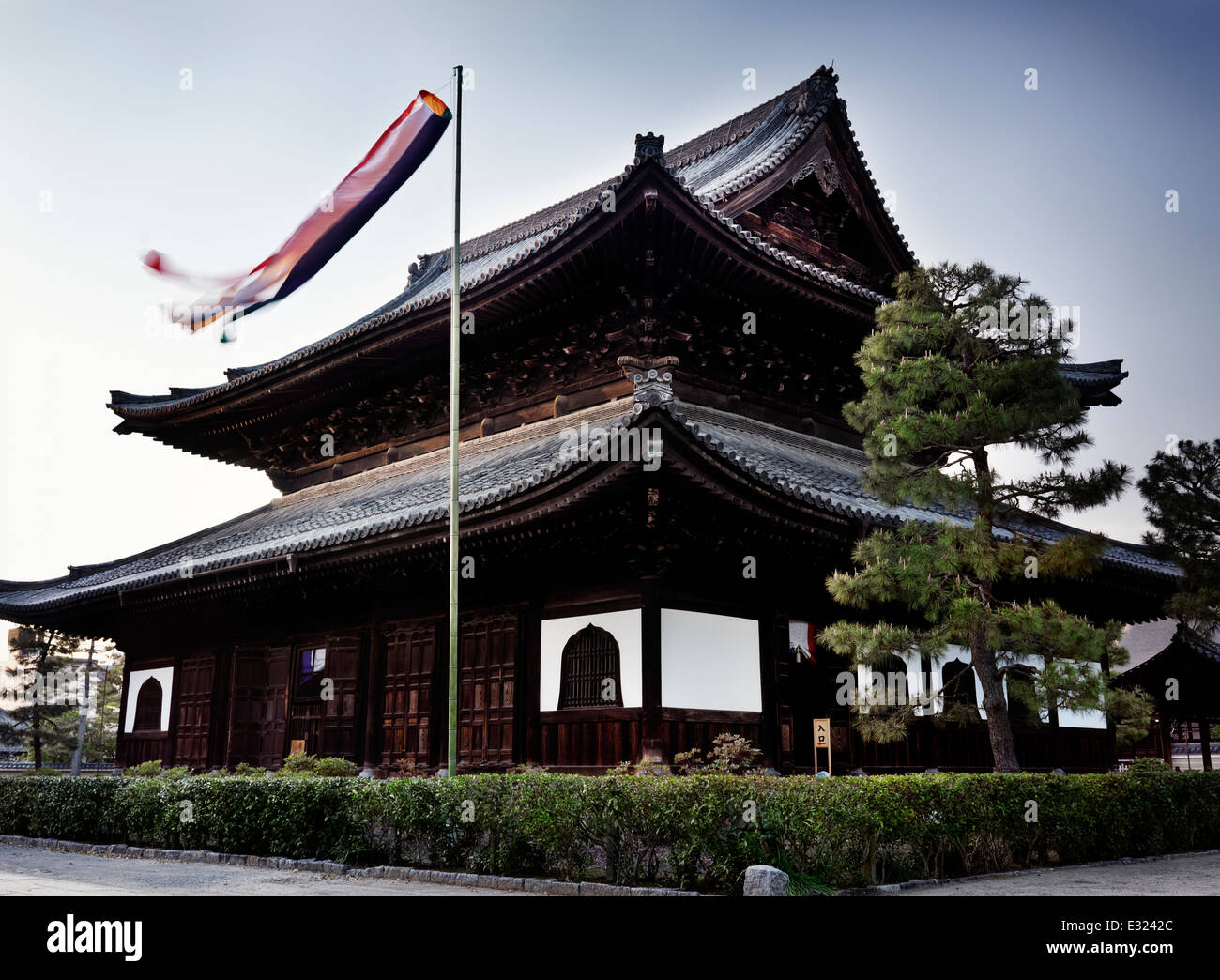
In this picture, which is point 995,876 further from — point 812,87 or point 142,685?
point 142,685

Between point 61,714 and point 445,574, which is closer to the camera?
point 445,574

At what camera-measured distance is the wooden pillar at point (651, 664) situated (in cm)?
1323

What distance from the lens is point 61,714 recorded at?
128ft

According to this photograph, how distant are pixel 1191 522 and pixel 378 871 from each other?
11.7 metres

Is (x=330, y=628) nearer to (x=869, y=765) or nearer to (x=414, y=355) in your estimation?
(x=414, y=355)

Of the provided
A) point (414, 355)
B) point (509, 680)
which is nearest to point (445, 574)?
point (509, 680)

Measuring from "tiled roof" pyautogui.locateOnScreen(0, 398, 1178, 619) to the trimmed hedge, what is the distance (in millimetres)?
3592

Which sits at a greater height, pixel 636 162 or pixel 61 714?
pixel 636 162

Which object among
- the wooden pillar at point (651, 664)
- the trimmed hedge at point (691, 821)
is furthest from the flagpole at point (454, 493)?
the wooden pillar at point (651, 664)

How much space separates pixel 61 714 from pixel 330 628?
87.3 ft

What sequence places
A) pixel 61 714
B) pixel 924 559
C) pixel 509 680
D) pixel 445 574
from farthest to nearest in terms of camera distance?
pixel 61 714
pixel 445 574
pixel 509 680
pixel 924 559

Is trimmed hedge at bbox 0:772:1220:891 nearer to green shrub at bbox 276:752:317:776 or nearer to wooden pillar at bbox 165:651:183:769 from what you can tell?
green shrub at bbox 276:752:317:776

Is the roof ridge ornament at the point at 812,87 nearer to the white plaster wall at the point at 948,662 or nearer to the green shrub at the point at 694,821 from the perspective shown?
the white plaster wall at the point at 948,662

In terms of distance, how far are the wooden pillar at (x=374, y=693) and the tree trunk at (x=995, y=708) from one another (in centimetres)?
919
